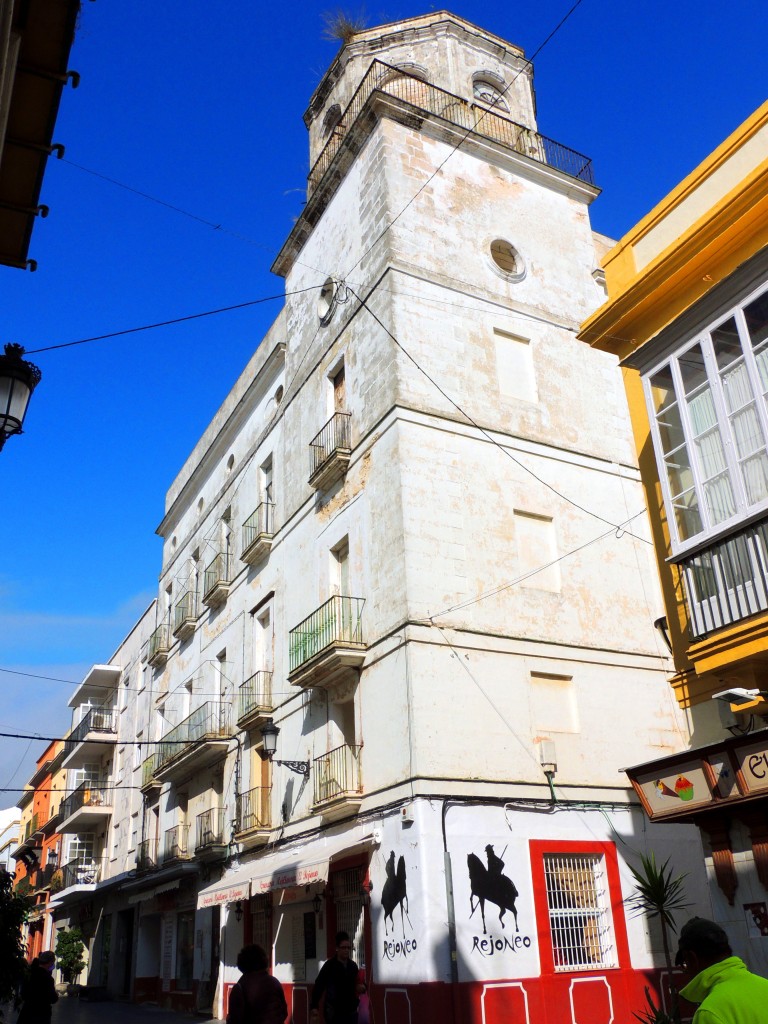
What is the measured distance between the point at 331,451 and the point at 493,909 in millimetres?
8979

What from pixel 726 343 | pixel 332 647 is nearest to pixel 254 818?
pixel 332 647

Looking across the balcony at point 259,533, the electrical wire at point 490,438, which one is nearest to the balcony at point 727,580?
the electrical wire at point 490,438

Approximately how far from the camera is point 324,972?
1084cm

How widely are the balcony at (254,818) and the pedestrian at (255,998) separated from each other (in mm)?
12678

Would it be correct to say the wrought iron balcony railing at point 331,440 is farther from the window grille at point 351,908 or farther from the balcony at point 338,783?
the window grille at point 351,908

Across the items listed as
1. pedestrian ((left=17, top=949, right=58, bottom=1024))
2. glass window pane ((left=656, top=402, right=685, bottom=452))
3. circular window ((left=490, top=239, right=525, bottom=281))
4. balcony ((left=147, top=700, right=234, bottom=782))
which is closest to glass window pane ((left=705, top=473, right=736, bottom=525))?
glass window pane ((left=656, top=402, right=685, bottom=452))

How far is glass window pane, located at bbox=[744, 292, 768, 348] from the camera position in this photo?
9.95 m

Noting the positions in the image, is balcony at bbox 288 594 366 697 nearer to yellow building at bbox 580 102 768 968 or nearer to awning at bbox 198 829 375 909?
awning at bbox 198 829 375 909

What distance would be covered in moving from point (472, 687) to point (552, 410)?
6.57 metres

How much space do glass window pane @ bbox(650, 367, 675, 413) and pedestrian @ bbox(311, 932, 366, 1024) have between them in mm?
7399

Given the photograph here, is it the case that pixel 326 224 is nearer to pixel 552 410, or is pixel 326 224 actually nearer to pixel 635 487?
pixel 552 410

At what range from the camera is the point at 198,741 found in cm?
2345

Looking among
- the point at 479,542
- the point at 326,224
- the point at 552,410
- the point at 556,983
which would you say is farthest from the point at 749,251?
the point at 326,224

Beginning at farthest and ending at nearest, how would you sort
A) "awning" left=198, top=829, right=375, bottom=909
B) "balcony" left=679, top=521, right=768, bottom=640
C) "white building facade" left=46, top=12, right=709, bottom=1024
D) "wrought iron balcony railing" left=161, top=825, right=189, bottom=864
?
1. "wrought iron balcony railing" left=161, top=825, right=189, bottom=864
2. "awning" left=198, top=829, right=375, bottom=909
3. "white building facade" left=46, top=12, right=709, bottom=1024
4. "balcony" left=679, top=521, right=768, bottom=640
